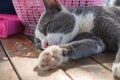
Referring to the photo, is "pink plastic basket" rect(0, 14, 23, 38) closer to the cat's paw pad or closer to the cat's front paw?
the cat's front paw

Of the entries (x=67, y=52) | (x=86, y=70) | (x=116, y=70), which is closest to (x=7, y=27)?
(x=67, y=52)

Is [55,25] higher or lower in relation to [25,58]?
higher

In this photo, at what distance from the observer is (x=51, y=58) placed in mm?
894

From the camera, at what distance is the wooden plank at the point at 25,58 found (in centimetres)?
87

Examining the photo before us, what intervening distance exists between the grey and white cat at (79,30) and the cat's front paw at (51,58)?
0.05m

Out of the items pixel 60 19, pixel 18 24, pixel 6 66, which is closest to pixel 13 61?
pixel 6 66

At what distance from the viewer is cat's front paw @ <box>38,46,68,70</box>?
0.89m

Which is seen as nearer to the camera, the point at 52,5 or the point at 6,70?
the point at 6,70

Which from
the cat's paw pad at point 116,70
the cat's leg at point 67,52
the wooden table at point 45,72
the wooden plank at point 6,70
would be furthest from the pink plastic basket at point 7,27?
the cat's paw pad at point 116,70

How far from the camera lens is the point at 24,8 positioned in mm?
1481

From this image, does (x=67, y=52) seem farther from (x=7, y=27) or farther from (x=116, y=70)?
(x=7, y=27)

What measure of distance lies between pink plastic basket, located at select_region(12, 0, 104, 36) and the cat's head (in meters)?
0.18

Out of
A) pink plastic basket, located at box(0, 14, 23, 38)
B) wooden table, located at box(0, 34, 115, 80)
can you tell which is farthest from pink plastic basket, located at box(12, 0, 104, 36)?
wooden table, located at box(0, 34, 115, 80)

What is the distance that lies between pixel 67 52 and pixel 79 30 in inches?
11.7
